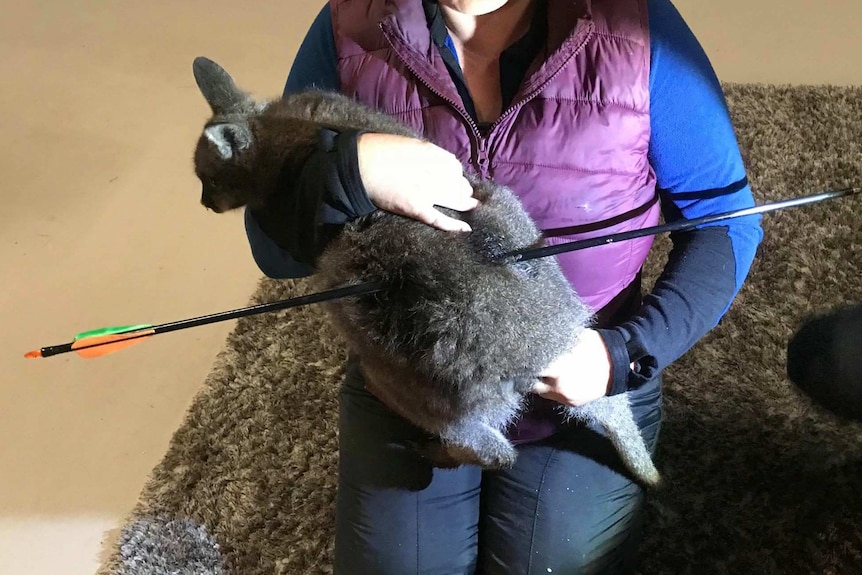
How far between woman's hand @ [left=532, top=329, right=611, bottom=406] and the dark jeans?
0.67ft

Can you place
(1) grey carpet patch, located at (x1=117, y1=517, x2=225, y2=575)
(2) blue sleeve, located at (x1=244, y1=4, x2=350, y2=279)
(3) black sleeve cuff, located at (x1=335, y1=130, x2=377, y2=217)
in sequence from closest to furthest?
(3) black sleeve cuff, located at (x1=335, y1=130, x2=377, y2=217)
(2) blue sleeve, located at (x1=244, y1=4, x2=350, y2=279)
(1) grey carpet patch, located at (x1=117, y1=517, x2=225, y2=575)

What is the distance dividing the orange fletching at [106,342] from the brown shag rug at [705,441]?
87 centimetres

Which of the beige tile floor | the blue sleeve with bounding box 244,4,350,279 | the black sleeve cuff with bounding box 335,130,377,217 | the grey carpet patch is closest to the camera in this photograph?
the black sleeve cuff with bounding box 335,130,377,217

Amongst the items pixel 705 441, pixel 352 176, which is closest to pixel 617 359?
pixel 352 176

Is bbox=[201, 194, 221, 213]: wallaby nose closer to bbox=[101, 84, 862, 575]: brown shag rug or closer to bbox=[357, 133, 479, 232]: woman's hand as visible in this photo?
bbox=[357, 133, 479, 232]: woman's hand

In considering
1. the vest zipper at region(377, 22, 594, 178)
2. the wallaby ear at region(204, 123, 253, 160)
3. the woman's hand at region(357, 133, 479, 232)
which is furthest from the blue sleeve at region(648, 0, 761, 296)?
the wallaby ear at region(204, 123, 253, 160)

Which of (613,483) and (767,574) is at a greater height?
(613,483)

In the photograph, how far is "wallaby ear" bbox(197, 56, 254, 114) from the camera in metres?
1.13

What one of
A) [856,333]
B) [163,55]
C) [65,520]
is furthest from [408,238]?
[163,55]

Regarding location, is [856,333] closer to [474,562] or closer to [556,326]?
[556,326]

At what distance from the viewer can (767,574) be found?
135 cm

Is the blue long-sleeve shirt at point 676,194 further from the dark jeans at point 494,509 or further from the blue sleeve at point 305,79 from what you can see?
the dark jeans at point 494,509

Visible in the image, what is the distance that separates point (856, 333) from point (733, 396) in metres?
0.49

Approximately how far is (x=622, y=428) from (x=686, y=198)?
1.32 ft
